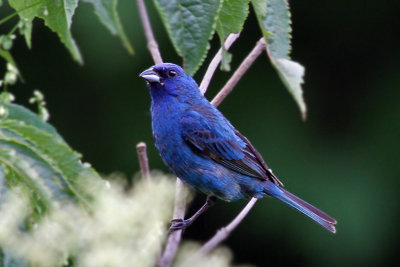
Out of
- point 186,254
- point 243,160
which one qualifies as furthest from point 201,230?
point 186,254

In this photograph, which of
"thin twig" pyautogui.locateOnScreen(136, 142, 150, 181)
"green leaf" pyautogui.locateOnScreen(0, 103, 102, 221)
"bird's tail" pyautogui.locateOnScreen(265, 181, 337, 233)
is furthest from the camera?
"bird's tail" pyautogui.locateOnScreen(265, 181, 337, 233)

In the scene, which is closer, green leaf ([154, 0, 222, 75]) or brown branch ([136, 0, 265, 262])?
green leaf ([154, 0, 222, 75])

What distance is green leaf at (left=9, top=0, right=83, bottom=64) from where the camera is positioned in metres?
1.28

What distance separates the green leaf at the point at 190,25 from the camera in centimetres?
114

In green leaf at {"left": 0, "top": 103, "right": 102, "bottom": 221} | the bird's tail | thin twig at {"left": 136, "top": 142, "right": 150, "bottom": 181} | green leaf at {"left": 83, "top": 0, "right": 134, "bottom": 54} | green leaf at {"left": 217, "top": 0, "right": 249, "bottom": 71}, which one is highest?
green leaf at {"left": 83, "top": 0, "right": 134, "bottom": 54}

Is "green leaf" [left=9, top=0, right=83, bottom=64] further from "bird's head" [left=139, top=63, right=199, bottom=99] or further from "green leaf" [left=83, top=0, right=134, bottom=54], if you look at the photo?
"bird's head" [left=139, top=63, right=199, bottom=99]

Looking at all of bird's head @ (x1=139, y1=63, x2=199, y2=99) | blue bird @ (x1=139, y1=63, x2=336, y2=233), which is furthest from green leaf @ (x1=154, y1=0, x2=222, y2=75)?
bird's head @ (x1=139, y1=63, x2=199, y2=99)

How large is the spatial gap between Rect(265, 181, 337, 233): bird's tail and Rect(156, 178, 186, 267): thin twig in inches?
17.7

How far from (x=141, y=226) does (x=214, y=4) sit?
17.6 inches

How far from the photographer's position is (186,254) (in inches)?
49.3

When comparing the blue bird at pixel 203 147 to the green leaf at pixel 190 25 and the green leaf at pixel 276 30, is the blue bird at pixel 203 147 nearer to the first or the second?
the green leaf at pixel 276 30

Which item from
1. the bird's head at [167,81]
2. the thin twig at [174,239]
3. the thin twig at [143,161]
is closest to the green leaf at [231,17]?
the thin twig at [174,239]

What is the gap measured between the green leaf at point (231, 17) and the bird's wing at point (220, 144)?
1566 mm

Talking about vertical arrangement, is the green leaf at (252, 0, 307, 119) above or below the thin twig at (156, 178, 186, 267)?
above
